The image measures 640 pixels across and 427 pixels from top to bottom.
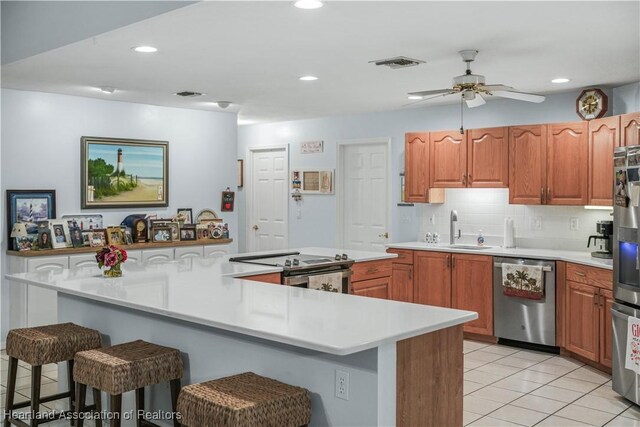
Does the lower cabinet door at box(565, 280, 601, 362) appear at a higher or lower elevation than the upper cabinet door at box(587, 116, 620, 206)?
lower

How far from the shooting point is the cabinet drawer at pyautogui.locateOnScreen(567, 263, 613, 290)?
4934mm

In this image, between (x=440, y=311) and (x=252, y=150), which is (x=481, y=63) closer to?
(x=440, y=311)

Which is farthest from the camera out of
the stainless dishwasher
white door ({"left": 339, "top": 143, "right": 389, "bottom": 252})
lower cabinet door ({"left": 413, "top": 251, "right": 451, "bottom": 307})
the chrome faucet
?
white door ({"left": 339, "top": 143, "right": 389, "bottom": 252})

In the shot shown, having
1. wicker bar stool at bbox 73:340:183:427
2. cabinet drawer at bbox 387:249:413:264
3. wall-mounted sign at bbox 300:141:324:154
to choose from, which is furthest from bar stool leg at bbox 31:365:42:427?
wall-mounted sign at bbox 300:141:324:154

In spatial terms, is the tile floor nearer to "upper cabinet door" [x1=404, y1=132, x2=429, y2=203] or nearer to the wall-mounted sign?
"upper cabinet door" [x1=404, y1=132, x2=429, y2=203]

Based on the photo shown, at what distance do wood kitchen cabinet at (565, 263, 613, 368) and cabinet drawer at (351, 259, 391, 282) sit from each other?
1.56 meters

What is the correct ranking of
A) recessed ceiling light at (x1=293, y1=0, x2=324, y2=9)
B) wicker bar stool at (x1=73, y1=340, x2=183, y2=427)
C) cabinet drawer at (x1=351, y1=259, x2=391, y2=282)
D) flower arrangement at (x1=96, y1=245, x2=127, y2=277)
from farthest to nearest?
cabinet drawer at (x1=351, y1=259, x2=391, y2=282), flower arrangement at (x1=96, y1=245, x2=127, y2=277), recessed ceiling light at (x1=293, y1=0, x2=324, y2=9), wicker bar stool at (x1=73, y1=340, x2=183, y2=427)

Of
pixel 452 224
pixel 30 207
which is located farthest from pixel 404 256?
pixel 30 207

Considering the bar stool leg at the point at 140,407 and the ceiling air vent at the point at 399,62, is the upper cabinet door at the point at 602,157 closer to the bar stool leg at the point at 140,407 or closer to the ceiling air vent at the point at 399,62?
the ceiling air vent at the point at 399,62

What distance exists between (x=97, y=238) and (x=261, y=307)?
3.56m

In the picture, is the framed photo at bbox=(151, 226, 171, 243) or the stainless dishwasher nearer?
the stainless dishwasher

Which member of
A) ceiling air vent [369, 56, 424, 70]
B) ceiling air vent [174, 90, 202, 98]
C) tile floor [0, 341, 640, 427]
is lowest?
tile floor [0, 341, 640, 427]

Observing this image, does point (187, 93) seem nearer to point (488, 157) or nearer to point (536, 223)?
point (488, 157)

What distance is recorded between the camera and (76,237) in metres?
5.90
